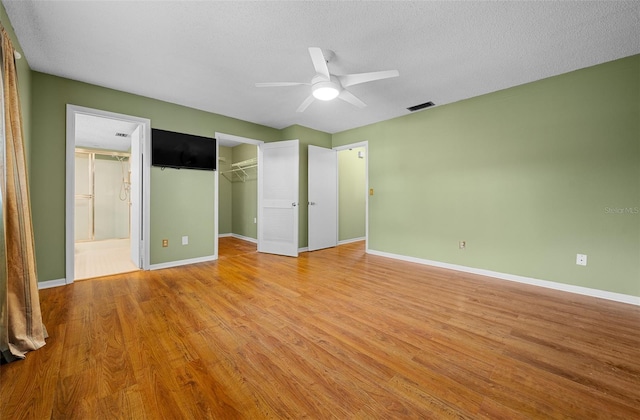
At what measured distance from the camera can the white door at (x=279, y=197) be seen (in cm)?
454

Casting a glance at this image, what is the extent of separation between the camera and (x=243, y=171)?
6.39m

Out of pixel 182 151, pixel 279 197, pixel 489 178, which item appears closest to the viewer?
pixel 489 178

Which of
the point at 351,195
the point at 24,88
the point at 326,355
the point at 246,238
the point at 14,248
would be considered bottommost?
the point at 326,355

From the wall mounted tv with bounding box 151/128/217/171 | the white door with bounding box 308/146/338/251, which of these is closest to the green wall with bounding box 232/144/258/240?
the white door with bounding box 308/146/338/251

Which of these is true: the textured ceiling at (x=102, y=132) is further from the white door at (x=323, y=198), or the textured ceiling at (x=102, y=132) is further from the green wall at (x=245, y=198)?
the white door at (x=323, y=198)

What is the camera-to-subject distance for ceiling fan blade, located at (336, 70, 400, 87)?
2.22 m

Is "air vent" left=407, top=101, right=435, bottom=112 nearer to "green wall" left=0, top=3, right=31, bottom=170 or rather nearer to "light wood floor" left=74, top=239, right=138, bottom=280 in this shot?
"green wall" left=0, top=3, right=31, bottom=170

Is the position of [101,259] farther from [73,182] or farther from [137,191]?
[73,182]

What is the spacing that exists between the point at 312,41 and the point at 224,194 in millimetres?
5264

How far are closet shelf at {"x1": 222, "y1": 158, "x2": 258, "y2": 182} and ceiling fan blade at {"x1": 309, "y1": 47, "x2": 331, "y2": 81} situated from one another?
3685 mm

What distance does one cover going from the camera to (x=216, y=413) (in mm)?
1179

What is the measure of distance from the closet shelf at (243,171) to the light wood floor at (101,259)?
2.84 m

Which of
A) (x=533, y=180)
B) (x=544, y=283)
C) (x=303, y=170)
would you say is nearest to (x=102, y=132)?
(x=303, y=170)

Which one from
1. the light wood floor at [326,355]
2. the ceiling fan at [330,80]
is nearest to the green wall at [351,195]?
the light wood floor at [326,355]
